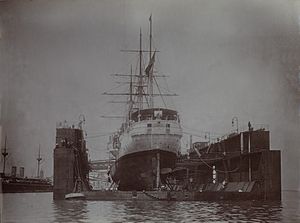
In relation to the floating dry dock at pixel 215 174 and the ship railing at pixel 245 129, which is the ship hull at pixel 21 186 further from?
the ship railing at pixel 245 129

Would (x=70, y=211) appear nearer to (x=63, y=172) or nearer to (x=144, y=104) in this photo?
(x=63, y=172)

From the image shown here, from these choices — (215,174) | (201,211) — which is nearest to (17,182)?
(201,211)

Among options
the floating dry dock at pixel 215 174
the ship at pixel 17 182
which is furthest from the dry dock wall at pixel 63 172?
the ship at pixel 17 182

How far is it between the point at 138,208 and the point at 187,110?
46.2 inches

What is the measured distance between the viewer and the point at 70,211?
221 inches

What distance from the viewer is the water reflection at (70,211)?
5465 millimetres

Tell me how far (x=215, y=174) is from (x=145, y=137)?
898 millimetres

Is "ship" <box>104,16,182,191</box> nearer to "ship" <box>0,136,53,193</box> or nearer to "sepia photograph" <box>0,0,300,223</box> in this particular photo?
"sepia photograph" <box>0,0,300,223</box>

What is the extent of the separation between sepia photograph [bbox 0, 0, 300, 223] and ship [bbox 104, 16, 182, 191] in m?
0.01

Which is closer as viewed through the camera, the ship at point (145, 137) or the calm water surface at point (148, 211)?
the calm water surface at point (148, 211)

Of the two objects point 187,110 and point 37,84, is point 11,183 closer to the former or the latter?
point 37,84

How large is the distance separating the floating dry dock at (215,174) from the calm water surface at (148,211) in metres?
0.09

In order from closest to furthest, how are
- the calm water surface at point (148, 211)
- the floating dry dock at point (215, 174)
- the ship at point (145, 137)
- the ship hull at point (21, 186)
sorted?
1. the calm water surface at point (148, 211)
2. the floating dry dock at point (215, 174)
3. the ship hull at point (21, 186)
4. the ship at point (145, 137)

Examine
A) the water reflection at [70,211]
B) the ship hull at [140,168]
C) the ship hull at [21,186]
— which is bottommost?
the water reflection at [70,211]
